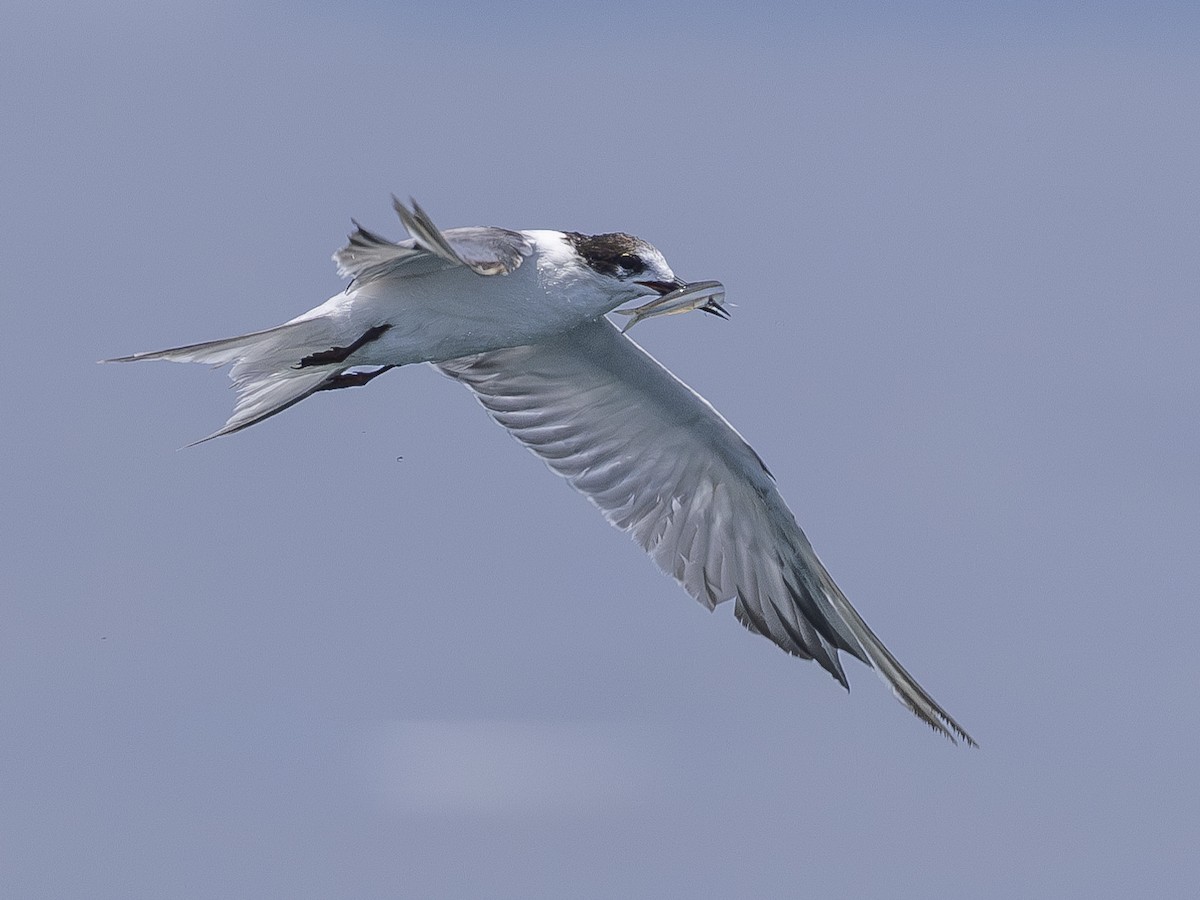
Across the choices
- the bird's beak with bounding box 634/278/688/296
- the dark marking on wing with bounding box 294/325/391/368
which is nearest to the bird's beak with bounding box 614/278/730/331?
the bird's beak with bounding box 634/278/688/296

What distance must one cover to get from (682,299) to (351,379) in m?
2.19

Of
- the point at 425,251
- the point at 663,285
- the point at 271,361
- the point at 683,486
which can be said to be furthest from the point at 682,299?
the point at 683,486

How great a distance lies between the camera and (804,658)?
489 inches

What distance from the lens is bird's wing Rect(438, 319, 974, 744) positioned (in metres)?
12.1

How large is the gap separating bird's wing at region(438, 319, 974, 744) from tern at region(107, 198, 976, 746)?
0.01 metres

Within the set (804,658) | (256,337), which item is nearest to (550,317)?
(256,337)

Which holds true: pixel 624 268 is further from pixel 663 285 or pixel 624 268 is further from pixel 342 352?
pixel 342 352

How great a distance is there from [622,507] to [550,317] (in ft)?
9.91

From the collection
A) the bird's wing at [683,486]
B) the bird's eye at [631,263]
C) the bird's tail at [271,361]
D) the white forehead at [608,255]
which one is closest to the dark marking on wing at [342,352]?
the bird's tail at [271,361]

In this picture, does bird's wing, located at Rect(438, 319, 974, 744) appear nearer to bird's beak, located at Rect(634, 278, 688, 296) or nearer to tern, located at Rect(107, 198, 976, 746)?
tern, located at Rect(107, 198, 976, 746)

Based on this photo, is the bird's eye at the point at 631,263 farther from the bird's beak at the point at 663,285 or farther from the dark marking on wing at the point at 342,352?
the dark marking on wing at the point at 342,352

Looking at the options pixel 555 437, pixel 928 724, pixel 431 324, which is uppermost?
pixel 431 324

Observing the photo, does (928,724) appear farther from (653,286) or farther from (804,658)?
(653,286)

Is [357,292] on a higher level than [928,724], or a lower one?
higher
